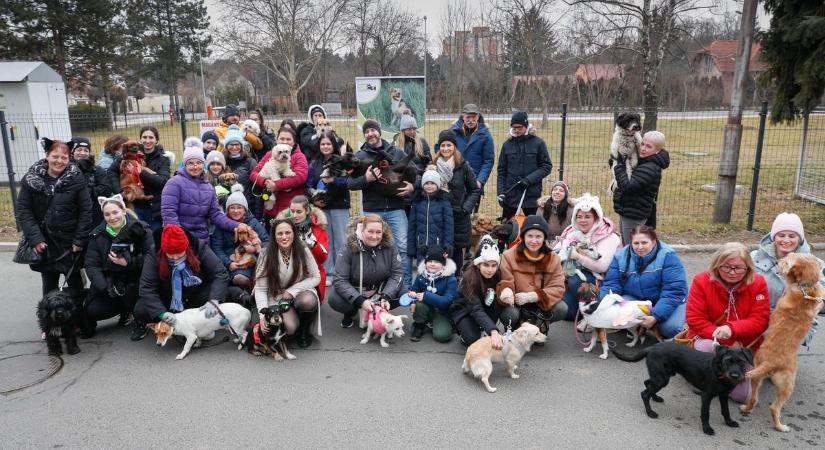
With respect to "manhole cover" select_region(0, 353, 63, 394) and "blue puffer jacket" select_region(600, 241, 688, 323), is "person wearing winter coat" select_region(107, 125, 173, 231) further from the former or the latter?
"blue puffer jacket" select_region(600, 241, 688, 323)

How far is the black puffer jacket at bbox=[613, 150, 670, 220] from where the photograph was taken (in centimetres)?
568

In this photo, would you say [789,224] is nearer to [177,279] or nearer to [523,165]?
[523,165]

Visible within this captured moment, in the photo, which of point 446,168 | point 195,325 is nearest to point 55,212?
point 195,325

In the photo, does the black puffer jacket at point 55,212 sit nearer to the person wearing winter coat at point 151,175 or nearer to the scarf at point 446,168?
the person wearing winter coat at point 151,175

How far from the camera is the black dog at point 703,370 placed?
3.39 metres

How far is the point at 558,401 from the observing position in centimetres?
396

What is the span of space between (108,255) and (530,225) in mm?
3846

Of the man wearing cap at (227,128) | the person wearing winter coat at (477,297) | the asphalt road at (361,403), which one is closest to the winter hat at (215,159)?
the man wearing cap at (227,128)

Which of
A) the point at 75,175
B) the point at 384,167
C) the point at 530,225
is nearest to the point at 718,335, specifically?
the point at 530,225

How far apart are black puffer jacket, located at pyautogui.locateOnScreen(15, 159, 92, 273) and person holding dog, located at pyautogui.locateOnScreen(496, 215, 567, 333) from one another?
4010 millimetres

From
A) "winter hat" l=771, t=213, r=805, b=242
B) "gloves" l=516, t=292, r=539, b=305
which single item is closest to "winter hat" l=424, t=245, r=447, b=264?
"gloves" l=516, t=292, r=539, b=305

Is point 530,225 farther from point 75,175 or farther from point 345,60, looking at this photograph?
point 345,60

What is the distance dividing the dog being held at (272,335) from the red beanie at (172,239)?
946mm

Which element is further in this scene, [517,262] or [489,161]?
[489,161]
